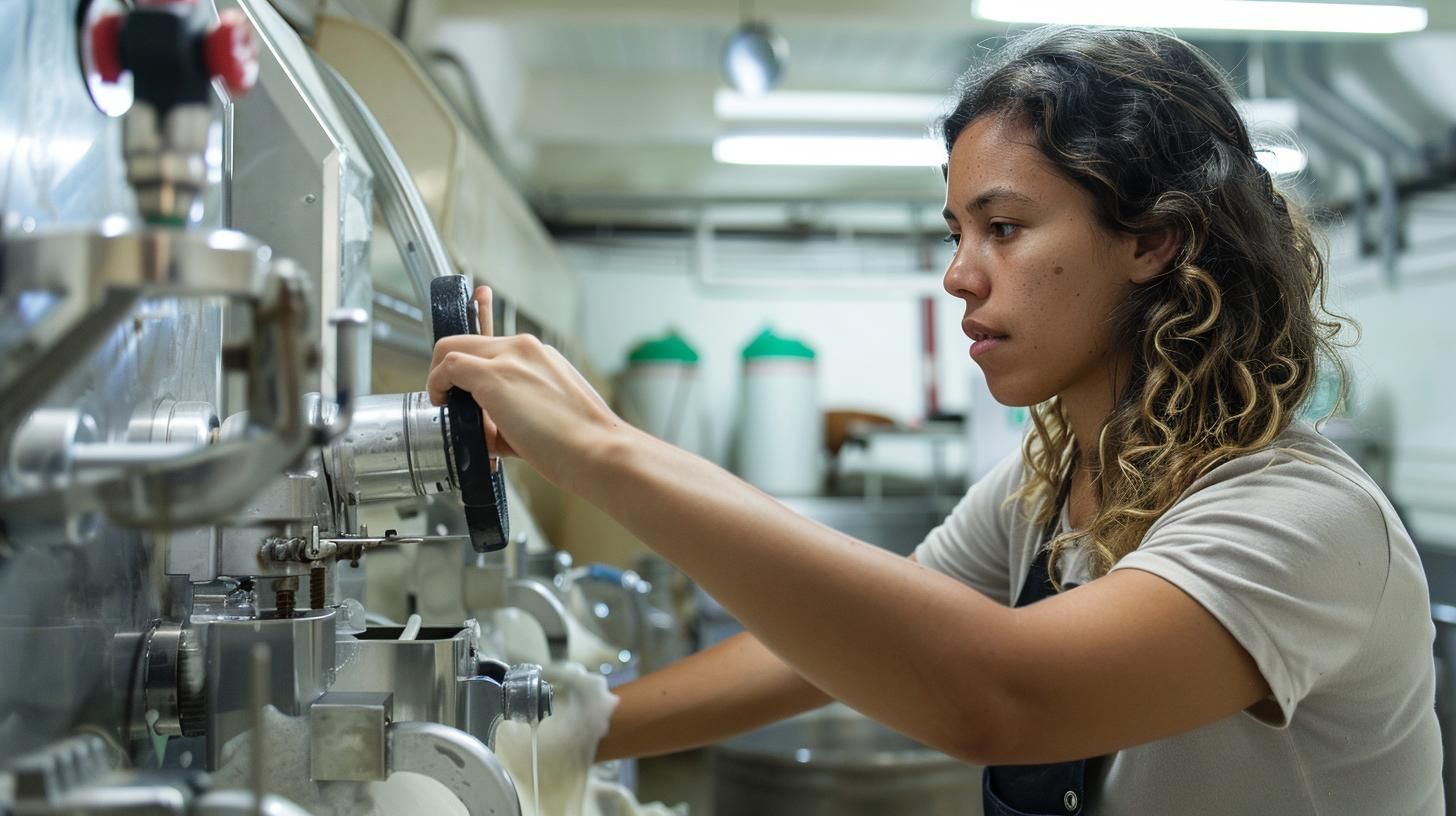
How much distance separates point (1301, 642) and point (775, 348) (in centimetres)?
380

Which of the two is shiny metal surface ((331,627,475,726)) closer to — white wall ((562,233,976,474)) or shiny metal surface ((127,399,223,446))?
shiny metal surface ((127,399,223,446))

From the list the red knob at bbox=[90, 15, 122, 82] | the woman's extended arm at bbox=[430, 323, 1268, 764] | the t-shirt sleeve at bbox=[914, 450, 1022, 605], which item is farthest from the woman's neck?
the red knob at bbox=[90, 15, 122, 82]

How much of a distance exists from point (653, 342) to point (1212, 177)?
3760 millimetres

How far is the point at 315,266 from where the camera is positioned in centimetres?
96

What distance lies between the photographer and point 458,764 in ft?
2.16

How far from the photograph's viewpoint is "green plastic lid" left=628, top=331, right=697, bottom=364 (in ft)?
15.1

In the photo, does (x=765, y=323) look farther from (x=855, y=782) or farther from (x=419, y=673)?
(x=419, y=673)

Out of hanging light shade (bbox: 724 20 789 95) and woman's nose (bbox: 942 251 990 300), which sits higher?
hanging light shade (bbox: 724 20 789 95)

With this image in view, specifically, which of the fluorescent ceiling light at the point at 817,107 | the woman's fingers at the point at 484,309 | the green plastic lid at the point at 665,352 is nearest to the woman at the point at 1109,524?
the woman's fingers at the point at 484,309

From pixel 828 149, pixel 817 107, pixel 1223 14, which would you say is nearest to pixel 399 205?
pixel 1223 14

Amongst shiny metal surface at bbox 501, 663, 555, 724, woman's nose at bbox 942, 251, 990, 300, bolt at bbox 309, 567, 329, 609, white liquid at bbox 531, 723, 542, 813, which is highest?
woman's nose at bbox 942, 251, 990, 300

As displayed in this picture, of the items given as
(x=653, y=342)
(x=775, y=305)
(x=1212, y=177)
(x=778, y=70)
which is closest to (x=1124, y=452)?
(x=1212, y=177)

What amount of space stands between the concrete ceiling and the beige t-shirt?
6.17 feet

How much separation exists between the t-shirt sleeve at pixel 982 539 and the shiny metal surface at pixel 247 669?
784 millimetres
